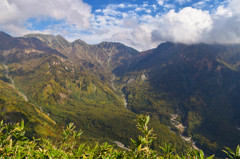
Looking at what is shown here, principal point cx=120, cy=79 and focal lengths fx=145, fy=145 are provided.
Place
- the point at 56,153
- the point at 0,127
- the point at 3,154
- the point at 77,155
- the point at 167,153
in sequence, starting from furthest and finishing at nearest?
the point at 167,153, the point at 0,127, the point at 77,155, the point at 3,154, the point at 56,153

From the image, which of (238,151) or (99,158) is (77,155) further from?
(238,151)

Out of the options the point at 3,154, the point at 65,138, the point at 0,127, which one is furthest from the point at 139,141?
the point at 0,127

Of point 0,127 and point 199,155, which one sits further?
point 0,127

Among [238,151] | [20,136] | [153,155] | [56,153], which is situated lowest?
[153,155]

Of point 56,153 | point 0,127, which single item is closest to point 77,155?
point 56,153

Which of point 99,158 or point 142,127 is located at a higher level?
point 142,127

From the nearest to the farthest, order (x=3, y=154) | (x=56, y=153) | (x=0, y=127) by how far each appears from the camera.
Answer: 1. (x=56, y=153)
2. (x=3, y=154)
3. (x=0, y=127)

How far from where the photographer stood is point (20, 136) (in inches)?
284

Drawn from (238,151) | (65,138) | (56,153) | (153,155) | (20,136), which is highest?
(238,151)

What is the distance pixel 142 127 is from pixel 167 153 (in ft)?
7.85

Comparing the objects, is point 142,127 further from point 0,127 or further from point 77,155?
point 0,127

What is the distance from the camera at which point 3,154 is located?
5.63 meters

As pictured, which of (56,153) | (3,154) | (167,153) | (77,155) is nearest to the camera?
(56,153)

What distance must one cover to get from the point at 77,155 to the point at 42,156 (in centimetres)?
143
